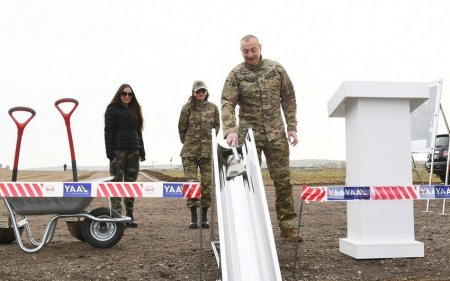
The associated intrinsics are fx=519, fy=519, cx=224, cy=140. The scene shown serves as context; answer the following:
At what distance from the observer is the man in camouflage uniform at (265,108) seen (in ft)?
18.9

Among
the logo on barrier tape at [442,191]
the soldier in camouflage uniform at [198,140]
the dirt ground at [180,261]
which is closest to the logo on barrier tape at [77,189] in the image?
the dirt ground at [180,261]

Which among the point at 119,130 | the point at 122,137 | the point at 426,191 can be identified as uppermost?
the point at 119,130

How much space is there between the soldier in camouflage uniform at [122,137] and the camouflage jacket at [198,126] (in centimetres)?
71

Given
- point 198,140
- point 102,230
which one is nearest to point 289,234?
point 102,230

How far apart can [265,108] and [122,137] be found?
107 inches

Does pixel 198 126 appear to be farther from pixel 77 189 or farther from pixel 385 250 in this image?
pixel 385 250

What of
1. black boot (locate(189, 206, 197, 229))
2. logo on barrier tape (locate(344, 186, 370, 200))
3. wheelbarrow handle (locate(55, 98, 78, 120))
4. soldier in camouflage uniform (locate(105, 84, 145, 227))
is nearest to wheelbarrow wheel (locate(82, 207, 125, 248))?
wheelbarrow handle (locate(55, 98, 78, 120))

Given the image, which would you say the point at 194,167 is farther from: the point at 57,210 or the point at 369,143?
the point at 369,143

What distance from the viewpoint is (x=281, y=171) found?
582 centimetres

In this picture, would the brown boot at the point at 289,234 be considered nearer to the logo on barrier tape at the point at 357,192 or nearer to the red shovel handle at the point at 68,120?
the logo on barrier tape at the point at 357,192

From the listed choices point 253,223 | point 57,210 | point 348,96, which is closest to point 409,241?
point 348,96

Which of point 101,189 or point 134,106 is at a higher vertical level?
point 134,106

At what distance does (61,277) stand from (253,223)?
192cm

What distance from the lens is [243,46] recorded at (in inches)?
223
